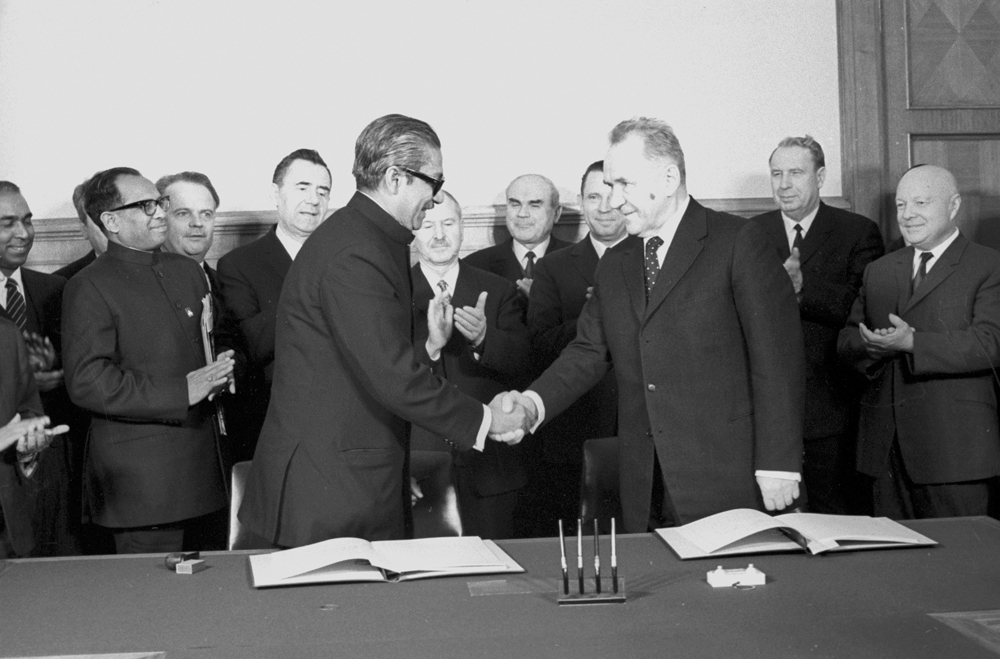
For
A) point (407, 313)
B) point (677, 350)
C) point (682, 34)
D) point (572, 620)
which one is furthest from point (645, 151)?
point (682, 34)

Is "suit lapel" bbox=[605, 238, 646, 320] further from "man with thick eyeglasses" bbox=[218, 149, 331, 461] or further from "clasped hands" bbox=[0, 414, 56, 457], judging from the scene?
"clasped hands" bbox=[0, 414, 56, 457]

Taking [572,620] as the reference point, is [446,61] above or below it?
above

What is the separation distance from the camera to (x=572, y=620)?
2.14 m

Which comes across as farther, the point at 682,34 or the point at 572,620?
the point at 682,34

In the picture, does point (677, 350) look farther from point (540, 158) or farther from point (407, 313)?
point (540, 158)

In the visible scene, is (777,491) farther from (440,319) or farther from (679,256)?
(440,319)

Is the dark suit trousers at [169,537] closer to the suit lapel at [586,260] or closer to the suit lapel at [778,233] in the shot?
the suit lapel at [586,260]

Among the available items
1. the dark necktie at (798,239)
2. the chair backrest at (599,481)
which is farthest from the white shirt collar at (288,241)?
the dark necktie at (798,239)

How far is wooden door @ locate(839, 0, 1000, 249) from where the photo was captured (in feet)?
20.3

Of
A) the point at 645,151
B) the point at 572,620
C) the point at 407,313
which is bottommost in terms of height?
the point at 572,620

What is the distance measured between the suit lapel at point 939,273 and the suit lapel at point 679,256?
1.59 meters

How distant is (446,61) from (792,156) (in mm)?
1923

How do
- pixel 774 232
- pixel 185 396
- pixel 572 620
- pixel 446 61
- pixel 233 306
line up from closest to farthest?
pixel 572 620
pixel 185 396
pixel 233 306
pixel 774 232
pixel 446 61

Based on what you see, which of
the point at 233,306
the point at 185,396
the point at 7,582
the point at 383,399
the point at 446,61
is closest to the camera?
the point at 7,582
